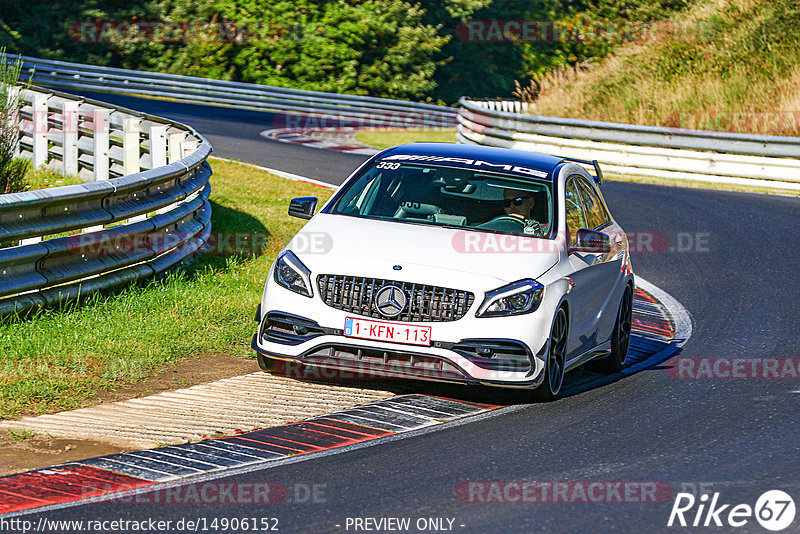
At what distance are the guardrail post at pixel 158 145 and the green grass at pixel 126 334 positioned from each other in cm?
258

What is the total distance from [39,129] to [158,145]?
3.26 metres

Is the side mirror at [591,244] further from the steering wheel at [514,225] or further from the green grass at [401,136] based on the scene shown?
the green grass at [401,136]

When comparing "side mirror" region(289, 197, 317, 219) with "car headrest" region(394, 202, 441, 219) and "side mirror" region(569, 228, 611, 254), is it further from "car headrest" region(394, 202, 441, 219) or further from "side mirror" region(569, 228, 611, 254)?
"side mirror" region(569, 228, 611, 254)

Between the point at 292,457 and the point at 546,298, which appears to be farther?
the point at 546,298

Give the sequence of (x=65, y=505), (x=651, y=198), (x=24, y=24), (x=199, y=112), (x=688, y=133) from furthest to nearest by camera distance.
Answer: (x=24, y=24), (x=199, y=112), (x=688, y=133), (x=651, y=198), (x=65, y=505)

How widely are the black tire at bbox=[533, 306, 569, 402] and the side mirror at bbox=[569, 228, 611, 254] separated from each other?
561 mm

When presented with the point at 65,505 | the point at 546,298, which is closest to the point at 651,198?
the point at 546,298

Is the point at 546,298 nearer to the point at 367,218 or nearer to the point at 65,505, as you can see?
the point at 367,218

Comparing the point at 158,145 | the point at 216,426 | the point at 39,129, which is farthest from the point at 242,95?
the point at 216,426

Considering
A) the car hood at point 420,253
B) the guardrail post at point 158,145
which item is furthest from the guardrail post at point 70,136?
the car hood at point 420,253

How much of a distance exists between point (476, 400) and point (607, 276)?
1.82m

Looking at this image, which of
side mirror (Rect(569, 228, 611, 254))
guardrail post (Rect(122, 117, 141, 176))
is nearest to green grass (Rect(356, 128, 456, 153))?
guardrail post (Rect(122, 117, 141, 176))

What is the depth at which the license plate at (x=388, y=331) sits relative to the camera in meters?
7.75

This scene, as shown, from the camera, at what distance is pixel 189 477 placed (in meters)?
6.11
